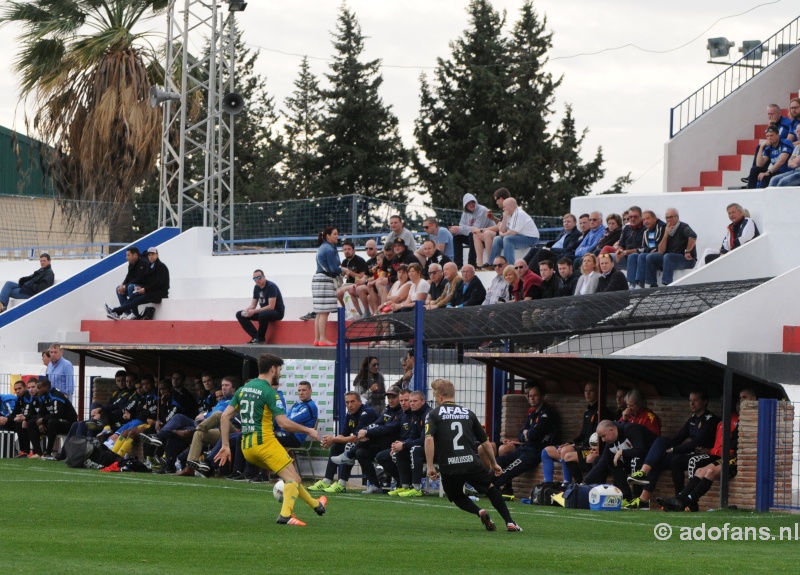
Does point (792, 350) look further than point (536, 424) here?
Yes

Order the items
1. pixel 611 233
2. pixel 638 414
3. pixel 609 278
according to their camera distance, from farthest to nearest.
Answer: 1. pixel 611 233
2. pixel 609 278
3. pixel 638 414

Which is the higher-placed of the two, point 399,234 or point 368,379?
point 399,234

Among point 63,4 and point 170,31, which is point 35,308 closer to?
point 170,31

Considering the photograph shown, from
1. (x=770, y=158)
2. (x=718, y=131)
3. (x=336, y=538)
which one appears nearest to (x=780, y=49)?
(x=718, y=131)

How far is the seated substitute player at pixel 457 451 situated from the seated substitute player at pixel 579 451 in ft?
12.6

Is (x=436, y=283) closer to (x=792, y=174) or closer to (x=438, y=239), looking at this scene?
(x=438, y=239)

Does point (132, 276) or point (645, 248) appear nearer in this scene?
point (645, 248)

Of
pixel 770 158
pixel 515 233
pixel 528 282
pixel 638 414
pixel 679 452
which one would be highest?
pixel 770 158

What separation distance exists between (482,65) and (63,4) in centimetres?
2158

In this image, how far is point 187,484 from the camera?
18.0 meters

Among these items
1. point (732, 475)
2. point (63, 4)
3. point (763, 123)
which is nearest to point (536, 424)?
point (732, 475)

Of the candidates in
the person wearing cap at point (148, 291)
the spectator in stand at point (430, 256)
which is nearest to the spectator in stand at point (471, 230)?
the spectator in stand at point (430, 256)

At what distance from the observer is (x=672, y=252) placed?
2156 cm

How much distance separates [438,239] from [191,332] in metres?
5.05
